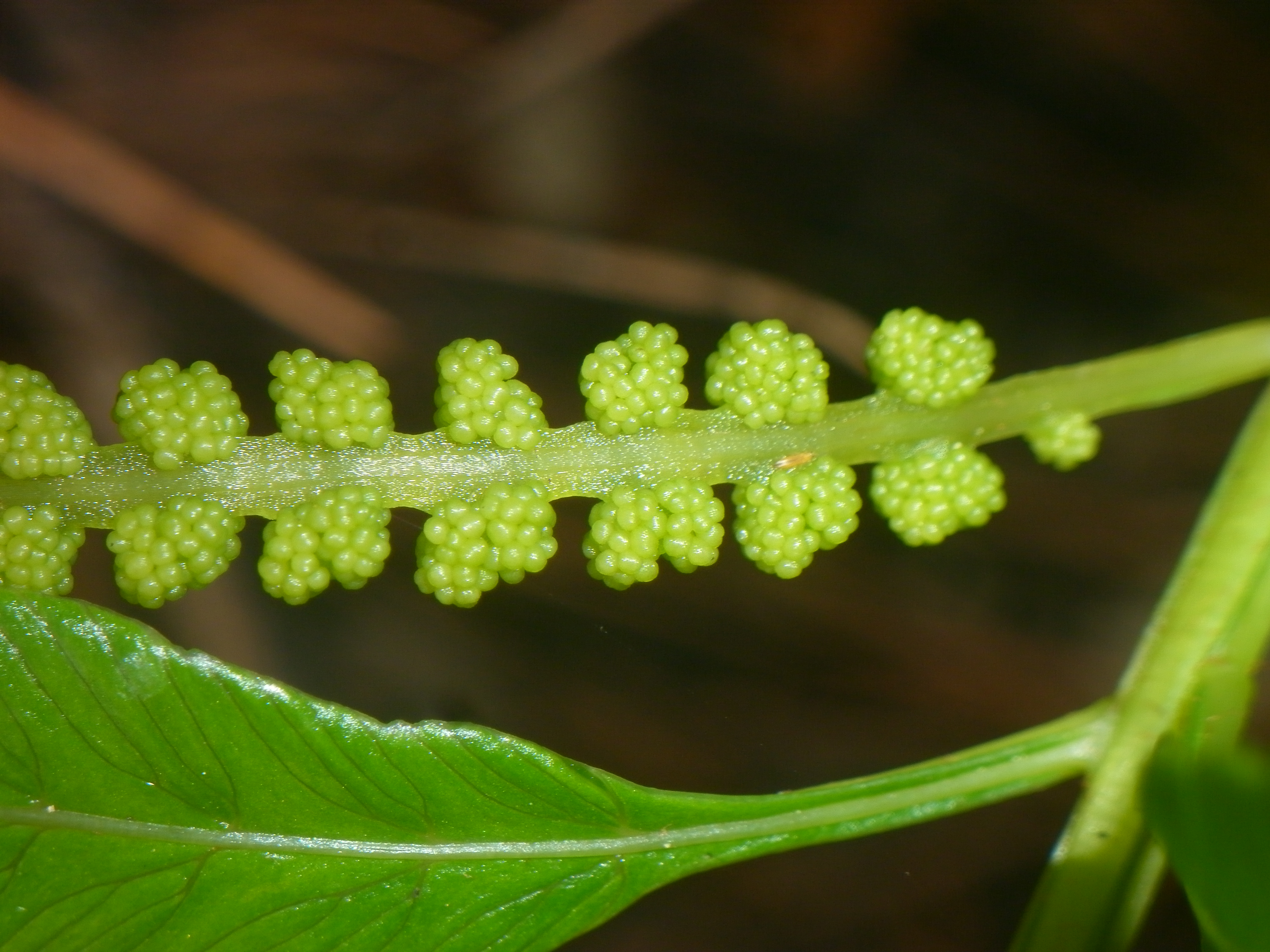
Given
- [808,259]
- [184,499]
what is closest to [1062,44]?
[808,259]

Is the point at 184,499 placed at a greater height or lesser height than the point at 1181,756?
greater

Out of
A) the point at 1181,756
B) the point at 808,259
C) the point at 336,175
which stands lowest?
the point at 1181,756

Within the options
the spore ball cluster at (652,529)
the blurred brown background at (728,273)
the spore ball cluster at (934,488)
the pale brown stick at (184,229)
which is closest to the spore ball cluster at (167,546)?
the spore ball cluster at (652,529)

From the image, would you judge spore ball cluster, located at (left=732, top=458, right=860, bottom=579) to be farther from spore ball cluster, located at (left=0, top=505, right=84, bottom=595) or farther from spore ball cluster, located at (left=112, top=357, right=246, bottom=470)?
spore ball cluster, located at (left=0, top=505, right=84, bottom=595)

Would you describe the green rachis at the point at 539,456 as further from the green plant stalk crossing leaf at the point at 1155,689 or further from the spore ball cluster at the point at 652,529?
the green plant stalk crossing leaf at the point at 1155,689

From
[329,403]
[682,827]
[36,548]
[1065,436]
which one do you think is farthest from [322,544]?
[1065,436]

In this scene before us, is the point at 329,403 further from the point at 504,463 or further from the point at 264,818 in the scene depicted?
the point at 264,818

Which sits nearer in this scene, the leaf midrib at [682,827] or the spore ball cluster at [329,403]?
the leaf midrib at [682,827]

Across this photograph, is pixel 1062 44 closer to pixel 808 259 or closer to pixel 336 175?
pixel 808 259
